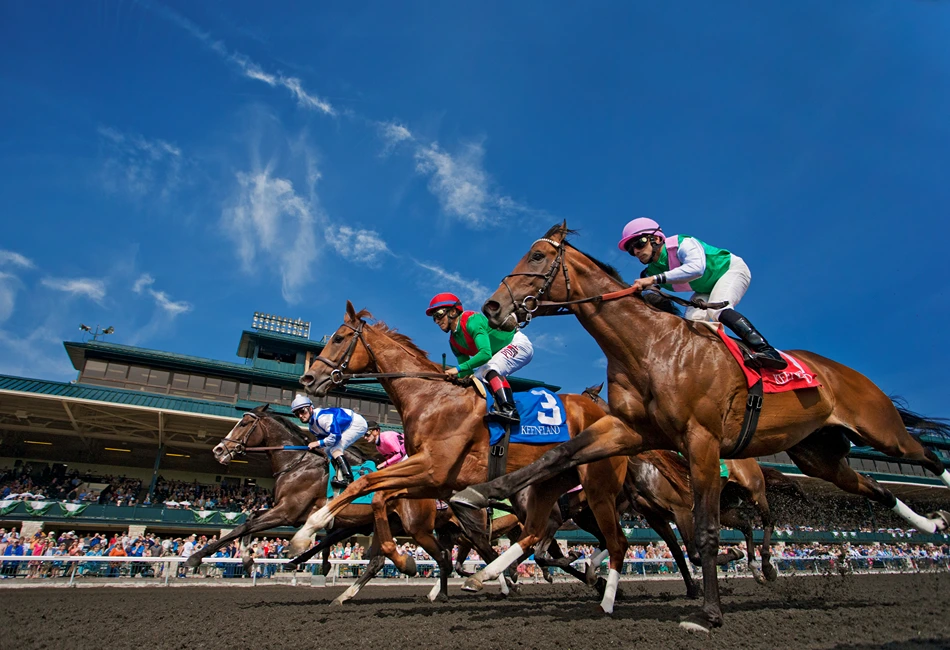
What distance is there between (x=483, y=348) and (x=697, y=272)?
7.89 feet

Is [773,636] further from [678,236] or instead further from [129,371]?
[129,371]

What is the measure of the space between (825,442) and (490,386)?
10.5 ft

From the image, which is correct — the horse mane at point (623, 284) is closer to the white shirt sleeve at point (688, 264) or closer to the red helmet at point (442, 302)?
the white shirt sleeve at point (688, 264)

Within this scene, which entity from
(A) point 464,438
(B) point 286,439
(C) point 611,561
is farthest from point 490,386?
(B) point 286,439

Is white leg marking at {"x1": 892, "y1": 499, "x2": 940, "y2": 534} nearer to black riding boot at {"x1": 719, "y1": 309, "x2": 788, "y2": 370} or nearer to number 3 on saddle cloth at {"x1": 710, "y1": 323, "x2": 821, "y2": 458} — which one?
number 3 on saddle cloth at {"x1": 710, "y1": 323, "x2": 821, "y2": 458}

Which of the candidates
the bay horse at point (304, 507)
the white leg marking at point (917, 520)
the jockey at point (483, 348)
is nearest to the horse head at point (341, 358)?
the jockey at point (483, 348)

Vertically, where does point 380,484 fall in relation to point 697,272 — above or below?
below

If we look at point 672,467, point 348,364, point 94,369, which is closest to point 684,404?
point 348,364

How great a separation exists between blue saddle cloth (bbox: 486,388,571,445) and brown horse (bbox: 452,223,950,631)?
1.49 metres

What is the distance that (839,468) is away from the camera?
5.30m

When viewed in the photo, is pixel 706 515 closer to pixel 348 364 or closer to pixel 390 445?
pixel 348 364

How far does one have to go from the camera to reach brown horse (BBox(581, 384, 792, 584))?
7.68 m

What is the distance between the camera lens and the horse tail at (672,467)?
8125mm

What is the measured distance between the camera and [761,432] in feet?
14.5
